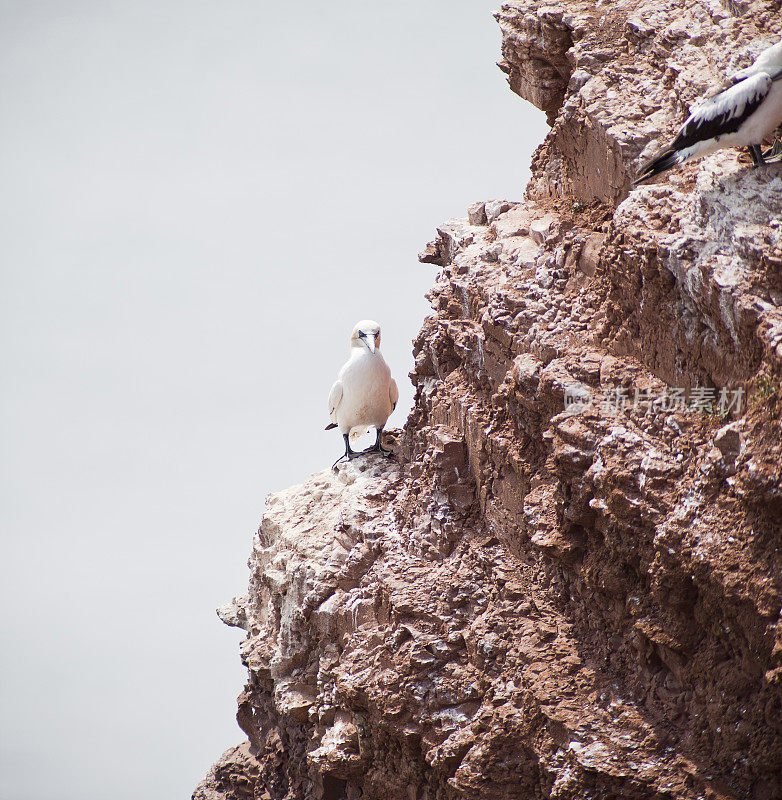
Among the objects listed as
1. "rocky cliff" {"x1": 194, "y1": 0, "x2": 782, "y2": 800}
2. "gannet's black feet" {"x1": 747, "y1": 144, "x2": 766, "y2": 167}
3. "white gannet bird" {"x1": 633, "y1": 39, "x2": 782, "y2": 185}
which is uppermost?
"white gannet bird" {"x1": 633, "y1": 39, "x2": 782, "y2": 185}

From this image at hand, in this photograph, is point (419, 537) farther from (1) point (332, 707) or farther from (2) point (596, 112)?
(2) point (596, 112)

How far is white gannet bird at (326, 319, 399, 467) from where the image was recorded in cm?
862

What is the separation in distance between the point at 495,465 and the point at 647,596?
1653 millimetres

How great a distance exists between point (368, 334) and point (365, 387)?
534mm

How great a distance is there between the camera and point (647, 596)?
5.50 metres

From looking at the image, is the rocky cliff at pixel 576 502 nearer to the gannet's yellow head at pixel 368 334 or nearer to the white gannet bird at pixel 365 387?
the white gannet bird at pixel 365 387

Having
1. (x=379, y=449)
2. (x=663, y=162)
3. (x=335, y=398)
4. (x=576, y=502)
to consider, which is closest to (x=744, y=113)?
(x=663, y=162)

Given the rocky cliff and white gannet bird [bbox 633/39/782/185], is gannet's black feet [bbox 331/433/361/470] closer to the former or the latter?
the rocky cliff

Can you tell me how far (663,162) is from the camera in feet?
18.9

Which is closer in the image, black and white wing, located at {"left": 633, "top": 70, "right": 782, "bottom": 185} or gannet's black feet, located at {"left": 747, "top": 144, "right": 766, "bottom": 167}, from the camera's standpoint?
black and white wing, located at {"left": 633, "top": 70, "right": 782, "bottom": 185}

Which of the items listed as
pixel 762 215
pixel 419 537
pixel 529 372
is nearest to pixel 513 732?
pixel 419 537

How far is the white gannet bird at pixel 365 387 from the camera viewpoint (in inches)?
340

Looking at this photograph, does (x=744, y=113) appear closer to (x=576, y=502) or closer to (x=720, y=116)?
(x=720, y=116)

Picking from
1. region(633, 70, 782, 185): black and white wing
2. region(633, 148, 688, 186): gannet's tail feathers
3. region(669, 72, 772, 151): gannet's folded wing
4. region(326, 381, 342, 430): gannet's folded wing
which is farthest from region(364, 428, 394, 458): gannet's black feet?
region(669, 72, 772, 151): gannet's folded wing
